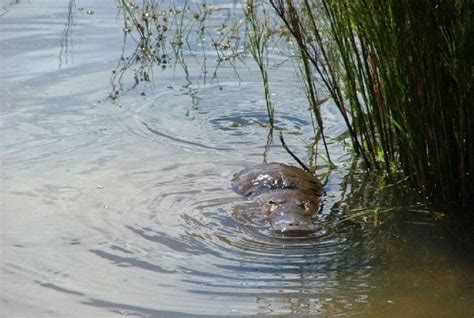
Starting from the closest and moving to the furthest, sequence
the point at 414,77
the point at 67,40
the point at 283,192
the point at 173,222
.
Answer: the point at 414,77 → the point at 173,222 → the point at 283,192 → the point at 67,40

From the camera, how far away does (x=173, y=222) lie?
5172mm

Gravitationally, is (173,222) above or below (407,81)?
below

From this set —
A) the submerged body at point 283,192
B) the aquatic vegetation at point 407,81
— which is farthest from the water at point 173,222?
the aquatic vegetation at point 407,81

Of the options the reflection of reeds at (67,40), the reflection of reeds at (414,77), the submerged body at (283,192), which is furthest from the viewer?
the reflection of reeds at (67,40)

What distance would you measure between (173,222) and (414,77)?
1.51m

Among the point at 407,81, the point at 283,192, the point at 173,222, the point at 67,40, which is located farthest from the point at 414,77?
the point at 67,40

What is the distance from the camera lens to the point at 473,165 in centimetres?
494

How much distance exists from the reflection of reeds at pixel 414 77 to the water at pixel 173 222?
0.31m

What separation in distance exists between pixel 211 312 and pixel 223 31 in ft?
16.1

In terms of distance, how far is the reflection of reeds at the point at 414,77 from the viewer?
4.61 m

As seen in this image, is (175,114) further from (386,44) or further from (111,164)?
(386,44)

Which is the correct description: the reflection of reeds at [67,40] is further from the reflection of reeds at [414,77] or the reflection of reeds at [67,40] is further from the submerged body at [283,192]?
the reflection of reeds at [414,77]

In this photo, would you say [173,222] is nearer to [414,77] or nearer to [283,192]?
[283,192]

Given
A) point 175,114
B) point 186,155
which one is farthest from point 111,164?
point 175,114
